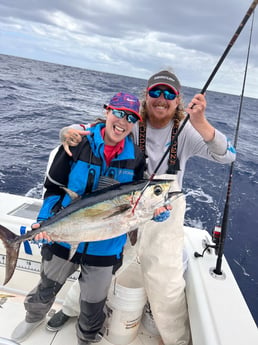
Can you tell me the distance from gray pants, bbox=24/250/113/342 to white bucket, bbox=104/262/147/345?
0.48ft

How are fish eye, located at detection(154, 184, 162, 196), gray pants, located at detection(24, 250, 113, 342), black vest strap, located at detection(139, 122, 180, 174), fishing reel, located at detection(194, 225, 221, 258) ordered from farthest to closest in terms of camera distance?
fishing reel, located at detection(194, 225, 221, 258), black vest strap, located at detection(139, 122, 180, 174), gray pants, located at detection(24, 250, 113, 342), fish eye, located at detection(154, 184, 162, 196)

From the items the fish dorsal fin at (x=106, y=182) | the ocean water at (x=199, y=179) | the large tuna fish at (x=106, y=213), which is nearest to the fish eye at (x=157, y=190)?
the large tuna fish at (x=106, y=213)

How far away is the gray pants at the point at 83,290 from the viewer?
7.48ft

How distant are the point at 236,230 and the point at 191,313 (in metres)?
4.10

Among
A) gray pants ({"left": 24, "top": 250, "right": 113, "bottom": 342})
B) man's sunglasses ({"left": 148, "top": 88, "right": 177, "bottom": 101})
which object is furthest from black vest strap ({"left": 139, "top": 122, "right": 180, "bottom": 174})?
gray pants ({"left": 24, "top": 250, "right": 113, "bottom": 342})

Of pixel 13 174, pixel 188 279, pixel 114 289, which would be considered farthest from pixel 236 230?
pixel 13 174

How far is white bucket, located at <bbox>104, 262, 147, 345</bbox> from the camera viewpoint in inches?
99.7

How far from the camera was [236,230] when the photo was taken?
20.2 feet

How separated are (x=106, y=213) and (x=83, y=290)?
82 centimetres

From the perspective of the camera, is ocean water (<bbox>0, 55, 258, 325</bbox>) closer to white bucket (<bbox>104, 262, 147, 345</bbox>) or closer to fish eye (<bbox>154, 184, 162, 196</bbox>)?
white bucket (<bbox>104, 262, 147, 345</bbox>)

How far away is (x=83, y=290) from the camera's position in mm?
2334

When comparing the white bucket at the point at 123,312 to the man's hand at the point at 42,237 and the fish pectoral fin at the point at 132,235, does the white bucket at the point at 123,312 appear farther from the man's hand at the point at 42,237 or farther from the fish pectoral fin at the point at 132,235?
the man's hand at the point at 42,237

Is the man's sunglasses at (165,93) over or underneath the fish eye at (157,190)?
over

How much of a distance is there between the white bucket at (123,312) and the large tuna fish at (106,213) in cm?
80
